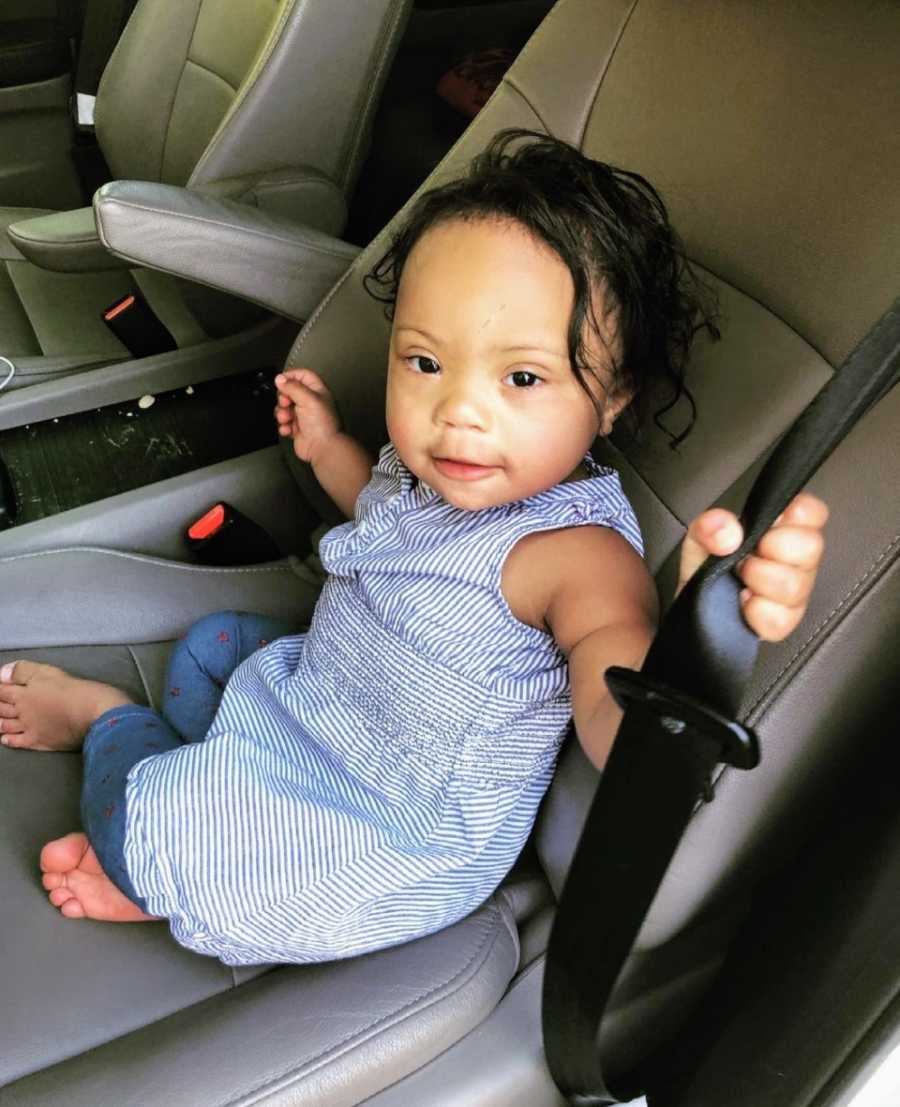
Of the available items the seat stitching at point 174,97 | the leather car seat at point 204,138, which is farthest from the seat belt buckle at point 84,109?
the seat stitching at point 174,97

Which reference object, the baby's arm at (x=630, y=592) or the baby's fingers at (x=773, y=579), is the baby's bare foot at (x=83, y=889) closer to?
the baby's arm at (x=630, y=592)

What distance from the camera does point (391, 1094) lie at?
861 mm

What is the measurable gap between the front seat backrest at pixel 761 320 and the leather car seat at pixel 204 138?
52 centimetres

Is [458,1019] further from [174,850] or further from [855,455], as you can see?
[855,455]

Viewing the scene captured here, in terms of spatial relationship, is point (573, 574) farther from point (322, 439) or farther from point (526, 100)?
point (526, 100)

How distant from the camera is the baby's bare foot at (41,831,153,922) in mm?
951

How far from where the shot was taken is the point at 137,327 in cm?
180

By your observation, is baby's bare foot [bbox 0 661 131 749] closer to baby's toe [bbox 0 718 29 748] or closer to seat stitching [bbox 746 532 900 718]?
baby's toe [bbox 0 718 29 748]

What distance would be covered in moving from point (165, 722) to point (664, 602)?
0.56 metres

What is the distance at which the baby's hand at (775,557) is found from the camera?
582 mm

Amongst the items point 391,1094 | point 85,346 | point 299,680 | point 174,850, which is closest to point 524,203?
point 299,680

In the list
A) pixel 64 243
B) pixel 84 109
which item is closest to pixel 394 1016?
pixel 64 243

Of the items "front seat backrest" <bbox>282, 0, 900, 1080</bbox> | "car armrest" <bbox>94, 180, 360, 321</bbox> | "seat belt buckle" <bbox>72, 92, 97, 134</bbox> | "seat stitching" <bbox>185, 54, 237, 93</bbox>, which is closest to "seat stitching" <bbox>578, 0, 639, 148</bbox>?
"front seat backrest" <bbox>282, 0, 900, 1080</bbox>

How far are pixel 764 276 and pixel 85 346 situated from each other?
1.26 meters
